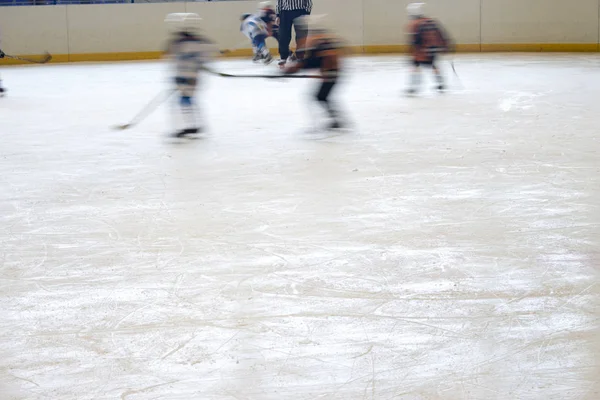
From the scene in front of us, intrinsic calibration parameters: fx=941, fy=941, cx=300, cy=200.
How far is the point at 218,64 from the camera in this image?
16969 millimetres

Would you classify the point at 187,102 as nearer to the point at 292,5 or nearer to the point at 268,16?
the point at 292,5

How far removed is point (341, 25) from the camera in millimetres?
18844

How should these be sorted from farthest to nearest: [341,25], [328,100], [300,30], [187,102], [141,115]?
[341,25] < [300,30] < [141,115] < [328,100] < [187,102]

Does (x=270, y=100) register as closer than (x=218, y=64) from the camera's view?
Yes

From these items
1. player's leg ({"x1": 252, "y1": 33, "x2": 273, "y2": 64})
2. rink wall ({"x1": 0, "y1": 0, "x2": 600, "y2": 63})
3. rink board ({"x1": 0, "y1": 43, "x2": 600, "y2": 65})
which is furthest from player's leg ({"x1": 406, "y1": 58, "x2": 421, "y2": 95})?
rink wall ({"x1": 0, "y1": 0, "x2": 600, "y2": 63})

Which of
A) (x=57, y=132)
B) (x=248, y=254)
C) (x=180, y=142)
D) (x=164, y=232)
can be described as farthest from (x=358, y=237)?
(x=57, y=132)

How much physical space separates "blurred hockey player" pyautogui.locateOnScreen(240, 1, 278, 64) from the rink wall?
1.73 meters

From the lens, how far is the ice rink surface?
300 centimetres

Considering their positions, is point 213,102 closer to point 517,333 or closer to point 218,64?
point 218,64

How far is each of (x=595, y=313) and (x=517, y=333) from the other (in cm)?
39

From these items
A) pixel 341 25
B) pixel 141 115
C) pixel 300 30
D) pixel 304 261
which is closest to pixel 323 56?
pixel 141 115

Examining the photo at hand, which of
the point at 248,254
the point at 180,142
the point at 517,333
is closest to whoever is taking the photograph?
the point at 517,333

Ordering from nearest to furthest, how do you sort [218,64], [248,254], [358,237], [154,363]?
[154,363], [248,254], [358,237], [218,64]

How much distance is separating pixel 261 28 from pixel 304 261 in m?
12.5
